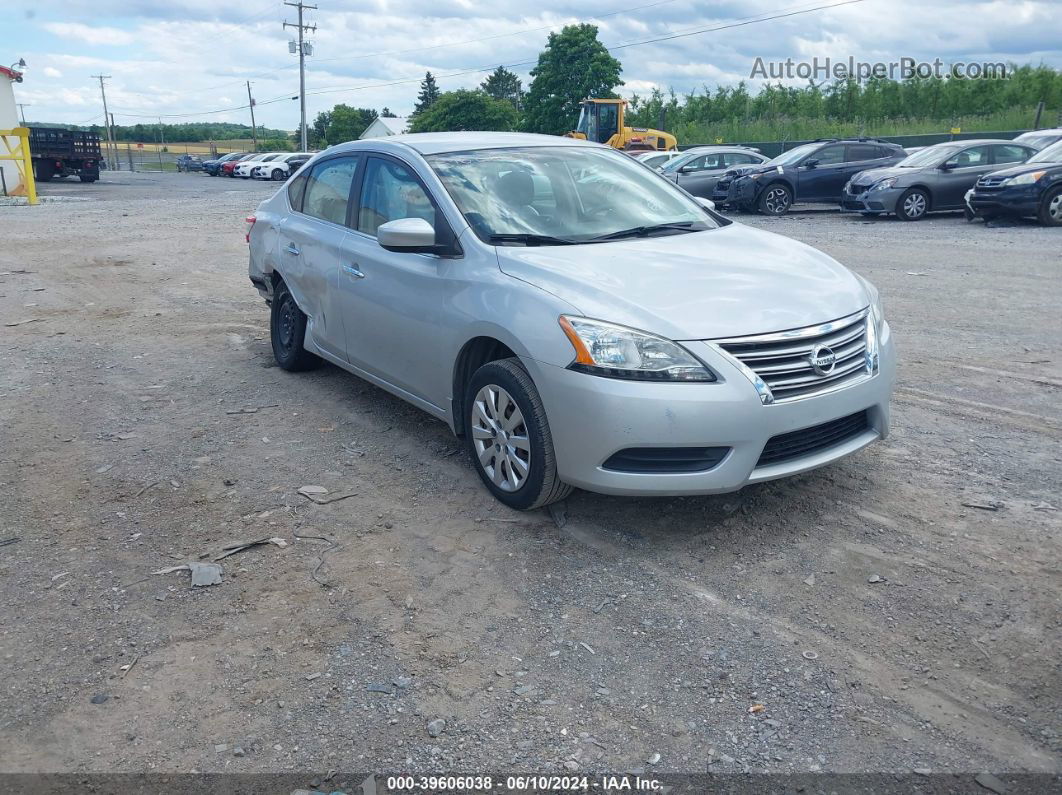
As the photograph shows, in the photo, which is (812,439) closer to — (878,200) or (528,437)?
(528,437)

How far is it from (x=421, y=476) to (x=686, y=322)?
1.79 meters

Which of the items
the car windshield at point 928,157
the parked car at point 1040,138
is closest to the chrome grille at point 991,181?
the car windshield at point 928,157

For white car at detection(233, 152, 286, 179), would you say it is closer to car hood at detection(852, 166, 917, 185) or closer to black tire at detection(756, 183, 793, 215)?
black tire at detection(756, 183, 793, 215)

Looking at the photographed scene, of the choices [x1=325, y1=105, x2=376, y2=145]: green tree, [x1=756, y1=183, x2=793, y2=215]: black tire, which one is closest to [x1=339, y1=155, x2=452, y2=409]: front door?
[x1=756, y1=183, x2=793, y2=215]: black tire

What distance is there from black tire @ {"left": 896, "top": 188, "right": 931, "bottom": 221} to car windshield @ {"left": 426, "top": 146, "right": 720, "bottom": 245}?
1404 cm

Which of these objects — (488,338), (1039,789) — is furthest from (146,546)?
(1039,789)

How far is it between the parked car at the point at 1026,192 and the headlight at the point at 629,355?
1457cm

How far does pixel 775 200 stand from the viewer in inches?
795

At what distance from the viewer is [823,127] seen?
4475 centimetres

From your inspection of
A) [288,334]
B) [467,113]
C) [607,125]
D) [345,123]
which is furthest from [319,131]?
[288,334]

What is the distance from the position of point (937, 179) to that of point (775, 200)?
3435mm

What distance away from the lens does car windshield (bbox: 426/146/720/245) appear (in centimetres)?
472

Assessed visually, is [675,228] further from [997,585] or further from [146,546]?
[146,546]

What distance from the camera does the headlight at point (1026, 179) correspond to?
1569 centimetres
